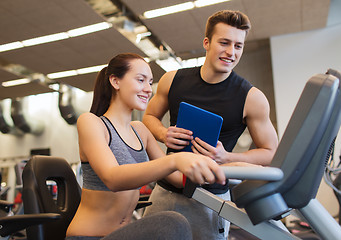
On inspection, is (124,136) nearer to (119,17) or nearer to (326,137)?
(326,137)

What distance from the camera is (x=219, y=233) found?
1287 millimetres

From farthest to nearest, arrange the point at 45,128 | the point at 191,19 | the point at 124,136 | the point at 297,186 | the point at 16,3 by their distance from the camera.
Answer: the point at 45,128
the point at 191,19
the point at 16,3
the point at 124,136
the point at 297,186

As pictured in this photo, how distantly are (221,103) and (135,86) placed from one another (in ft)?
1.22

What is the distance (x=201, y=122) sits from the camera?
100 centimetres

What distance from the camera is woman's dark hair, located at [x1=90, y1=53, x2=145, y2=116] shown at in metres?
1.29

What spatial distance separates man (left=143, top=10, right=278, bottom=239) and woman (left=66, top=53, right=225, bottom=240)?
0.46 feet

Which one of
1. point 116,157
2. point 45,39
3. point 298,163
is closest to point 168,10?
point 45,39

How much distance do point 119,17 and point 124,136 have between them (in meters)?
4.68

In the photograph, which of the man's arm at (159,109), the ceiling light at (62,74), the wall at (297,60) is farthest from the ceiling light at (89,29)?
the man's arm at (159,109)

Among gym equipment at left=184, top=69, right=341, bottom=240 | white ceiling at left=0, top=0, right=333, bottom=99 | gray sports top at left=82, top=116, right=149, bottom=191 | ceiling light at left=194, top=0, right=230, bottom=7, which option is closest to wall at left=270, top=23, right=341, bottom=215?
white ceiling at left=0, top=0, right=333, bottom=99

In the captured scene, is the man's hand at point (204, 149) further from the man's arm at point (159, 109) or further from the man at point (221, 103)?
the man's arm at point (159, 109)

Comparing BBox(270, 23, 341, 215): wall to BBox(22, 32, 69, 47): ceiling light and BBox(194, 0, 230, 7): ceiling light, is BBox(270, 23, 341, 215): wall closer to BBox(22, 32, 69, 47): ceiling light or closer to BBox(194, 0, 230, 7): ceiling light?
BBox(194, 0, 230, 7): ceiling light

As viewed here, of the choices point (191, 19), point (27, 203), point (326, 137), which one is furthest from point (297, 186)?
point (191, 19)

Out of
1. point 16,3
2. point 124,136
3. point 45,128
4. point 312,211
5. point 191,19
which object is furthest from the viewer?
point 45,128
